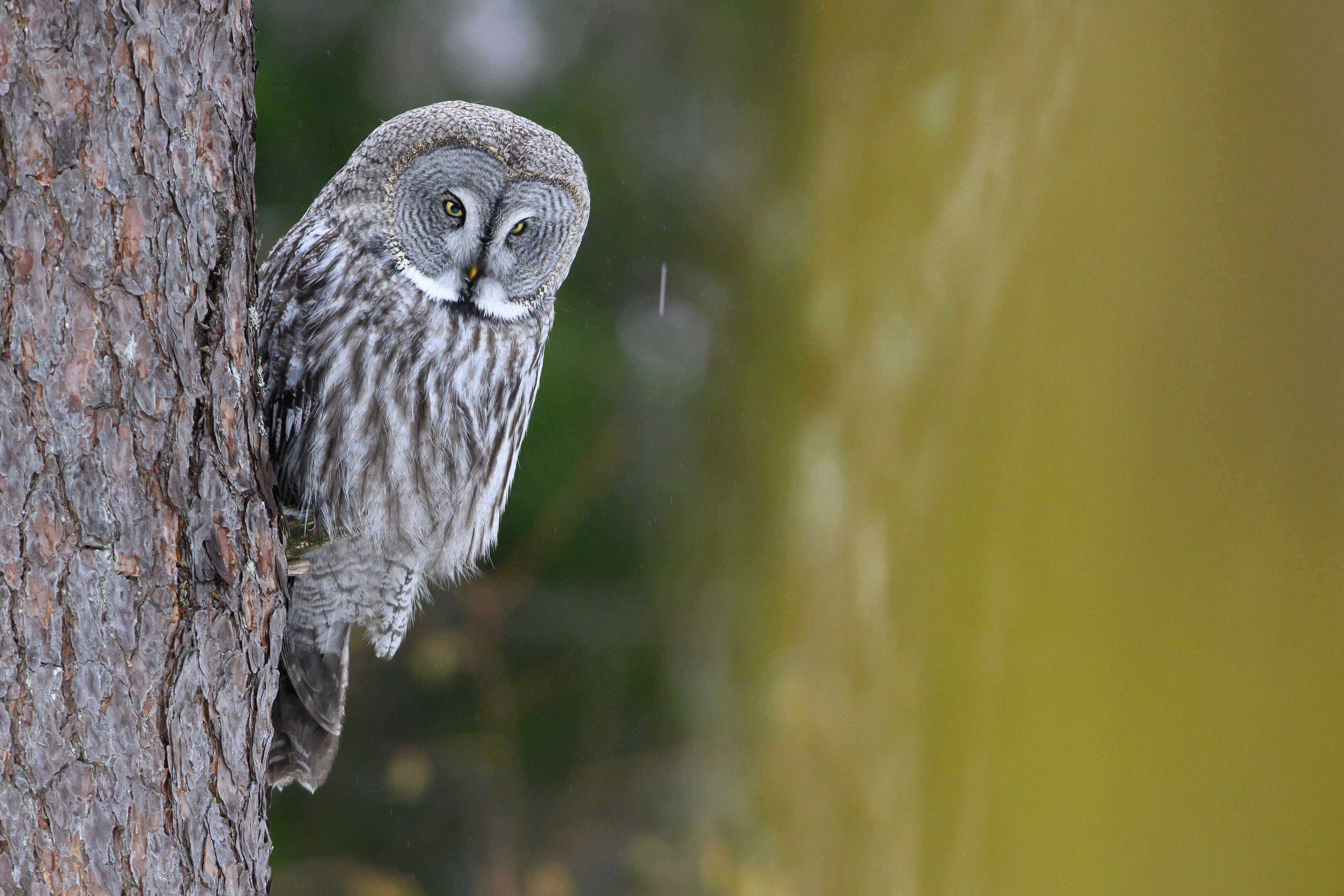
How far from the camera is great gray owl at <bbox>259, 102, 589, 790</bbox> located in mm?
1540

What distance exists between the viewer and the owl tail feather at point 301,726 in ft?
5.43

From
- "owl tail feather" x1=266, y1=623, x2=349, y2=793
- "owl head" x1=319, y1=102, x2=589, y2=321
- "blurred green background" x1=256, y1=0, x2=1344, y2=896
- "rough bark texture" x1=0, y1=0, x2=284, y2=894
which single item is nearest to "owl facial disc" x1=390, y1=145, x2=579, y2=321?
"owl head" x1=319, y1=102, x2=589, y2=321

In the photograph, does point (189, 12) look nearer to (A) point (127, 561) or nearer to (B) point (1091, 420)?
(A) point (127, 561)

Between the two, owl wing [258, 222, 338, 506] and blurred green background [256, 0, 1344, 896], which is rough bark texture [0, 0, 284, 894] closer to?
owl wing [258, 222, 338, 506]

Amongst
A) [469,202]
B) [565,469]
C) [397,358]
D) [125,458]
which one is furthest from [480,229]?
[565,469]

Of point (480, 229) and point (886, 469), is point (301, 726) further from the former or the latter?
point (886, 469)

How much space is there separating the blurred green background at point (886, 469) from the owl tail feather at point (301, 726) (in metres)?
1.54

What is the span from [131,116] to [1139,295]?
2.66 metres

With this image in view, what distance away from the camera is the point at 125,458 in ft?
3.36

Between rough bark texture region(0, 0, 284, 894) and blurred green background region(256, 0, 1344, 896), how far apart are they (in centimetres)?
207

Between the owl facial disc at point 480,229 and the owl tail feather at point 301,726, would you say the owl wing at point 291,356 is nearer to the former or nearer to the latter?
the owl facial disc at point 480,229

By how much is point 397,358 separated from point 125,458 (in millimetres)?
567

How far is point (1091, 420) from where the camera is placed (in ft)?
10.1

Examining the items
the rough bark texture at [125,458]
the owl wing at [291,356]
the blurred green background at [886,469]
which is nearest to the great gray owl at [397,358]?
the owl wing at [291,356]
